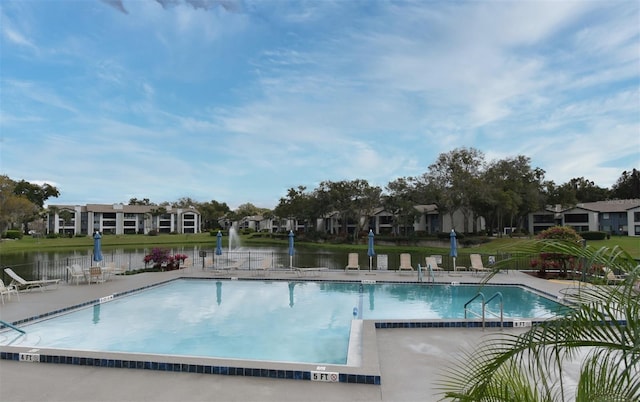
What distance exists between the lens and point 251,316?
9.91m

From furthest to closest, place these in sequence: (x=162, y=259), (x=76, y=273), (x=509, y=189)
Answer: (x=509, y=189) < (x=162, y=259) < (x=76, y=273)

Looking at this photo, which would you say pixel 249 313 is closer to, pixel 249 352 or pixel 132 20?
pixel 249 352

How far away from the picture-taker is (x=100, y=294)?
1143 centimetres

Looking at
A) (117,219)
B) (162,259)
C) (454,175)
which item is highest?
(454,175)

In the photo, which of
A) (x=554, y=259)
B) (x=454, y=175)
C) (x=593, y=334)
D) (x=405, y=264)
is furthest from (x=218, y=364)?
(x=454, y=175)

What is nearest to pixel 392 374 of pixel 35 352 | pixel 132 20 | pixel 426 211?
pixel 35 352

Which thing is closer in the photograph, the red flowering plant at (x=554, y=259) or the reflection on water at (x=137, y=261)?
the red flowering plant at (x=554, y=259)

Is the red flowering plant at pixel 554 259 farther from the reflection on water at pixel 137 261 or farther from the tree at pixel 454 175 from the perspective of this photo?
the tree at pixel 454 175

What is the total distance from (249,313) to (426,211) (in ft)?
150

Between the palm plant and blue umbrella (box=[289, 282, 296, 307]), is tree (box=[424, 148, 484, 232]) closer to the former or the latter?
blue umbrella (box=[289, 282, 296, 307])

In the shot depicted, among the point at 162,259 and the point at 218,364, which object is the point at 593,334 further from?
the point at 162,259

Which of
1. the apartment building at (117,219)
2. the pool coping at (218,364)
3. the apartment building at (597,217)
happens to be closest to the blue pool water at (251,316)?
the pool coping at (218,364)

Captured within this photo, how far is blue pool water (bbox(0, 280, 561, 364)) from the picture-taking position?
7.49m

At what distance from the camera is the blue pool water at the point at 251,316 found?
7488mm
